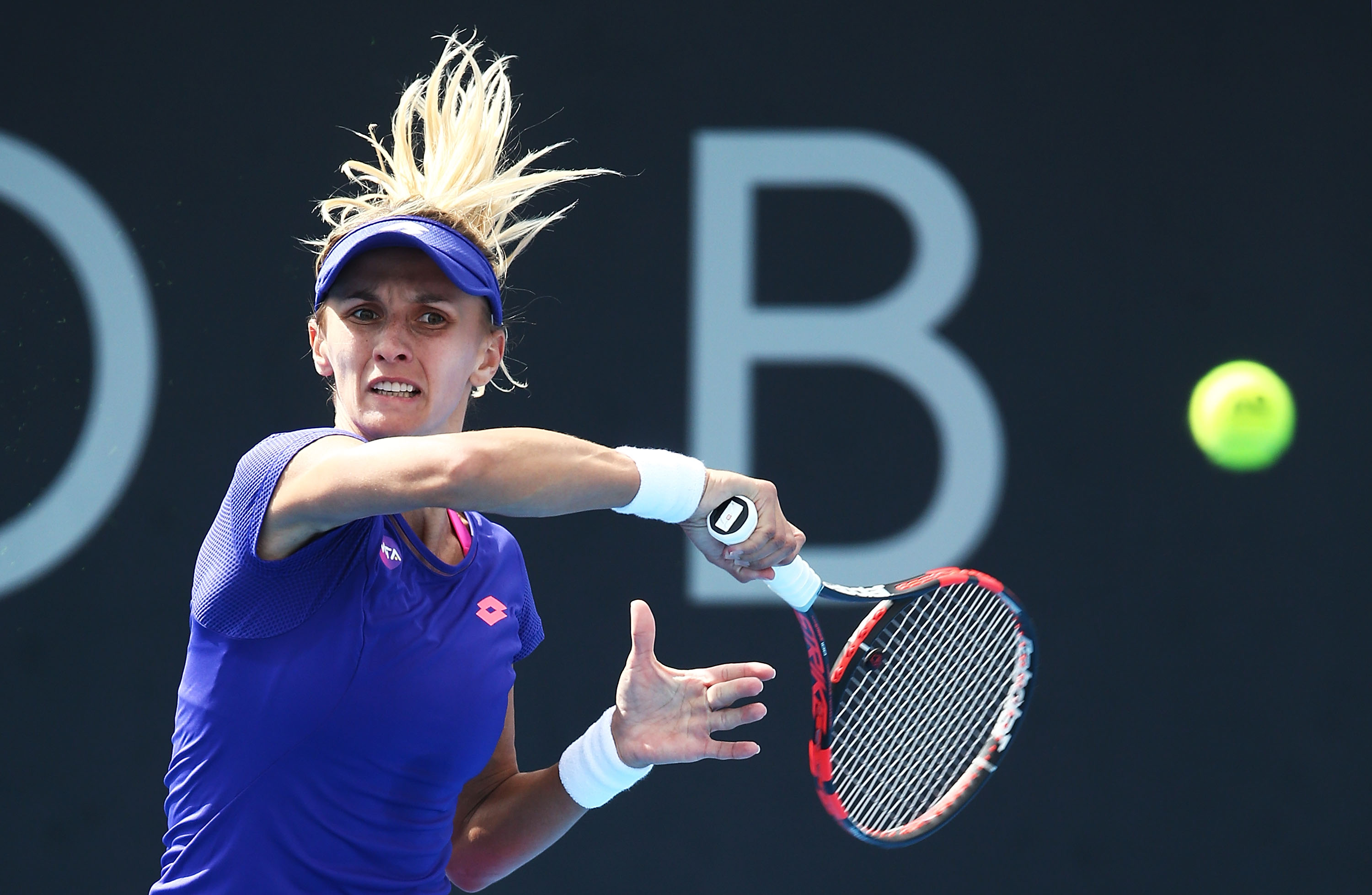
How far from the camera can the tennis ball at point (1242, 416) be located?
11.2 ft

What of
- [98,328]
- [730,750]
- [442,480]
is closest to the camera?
[442,480]

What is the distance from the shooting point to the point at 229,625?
1.64 meters

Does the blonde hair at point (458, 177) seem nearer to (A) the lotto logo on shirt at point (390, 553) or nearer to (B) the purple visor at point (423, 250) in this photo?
(B) the purple visor at point (423, 250)

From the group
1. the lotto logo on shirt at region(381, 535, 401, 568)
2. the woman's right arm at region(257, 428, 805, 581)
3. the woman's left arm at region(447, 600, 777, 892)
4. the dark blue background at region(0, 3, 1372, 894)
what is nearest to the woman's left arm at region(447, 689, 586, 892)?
the woman's left arm at region(447, 600, 777, 892)

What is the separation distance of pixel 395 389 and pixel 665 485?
0.41 metres

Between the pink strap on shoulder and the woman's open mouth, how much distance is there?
0.20 m

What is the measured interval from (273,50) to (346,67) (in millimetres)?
180

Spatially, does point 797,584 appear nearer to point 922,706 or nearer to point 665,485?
point 665,485

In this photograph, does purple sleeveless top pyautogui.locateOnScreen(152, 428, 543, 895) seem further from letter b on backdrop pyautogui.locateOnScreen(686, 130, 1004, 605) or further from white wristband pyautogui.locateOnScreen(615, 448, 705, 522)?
letter b on backdrop pyautogui.locateOnScreen(686, 130, 1004, 605)

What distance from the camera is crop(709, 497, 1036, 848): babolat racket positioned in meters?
2.25

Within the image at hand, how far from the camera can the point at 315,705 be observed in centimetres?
168

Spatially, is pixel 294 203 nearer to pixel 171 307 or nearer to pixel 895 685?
pixel 171 307

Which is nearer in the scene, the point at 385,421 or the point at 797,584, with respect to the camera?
the point at 385,421

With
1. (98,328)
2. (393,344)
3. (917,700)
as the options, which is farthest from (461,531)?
(98,328)
